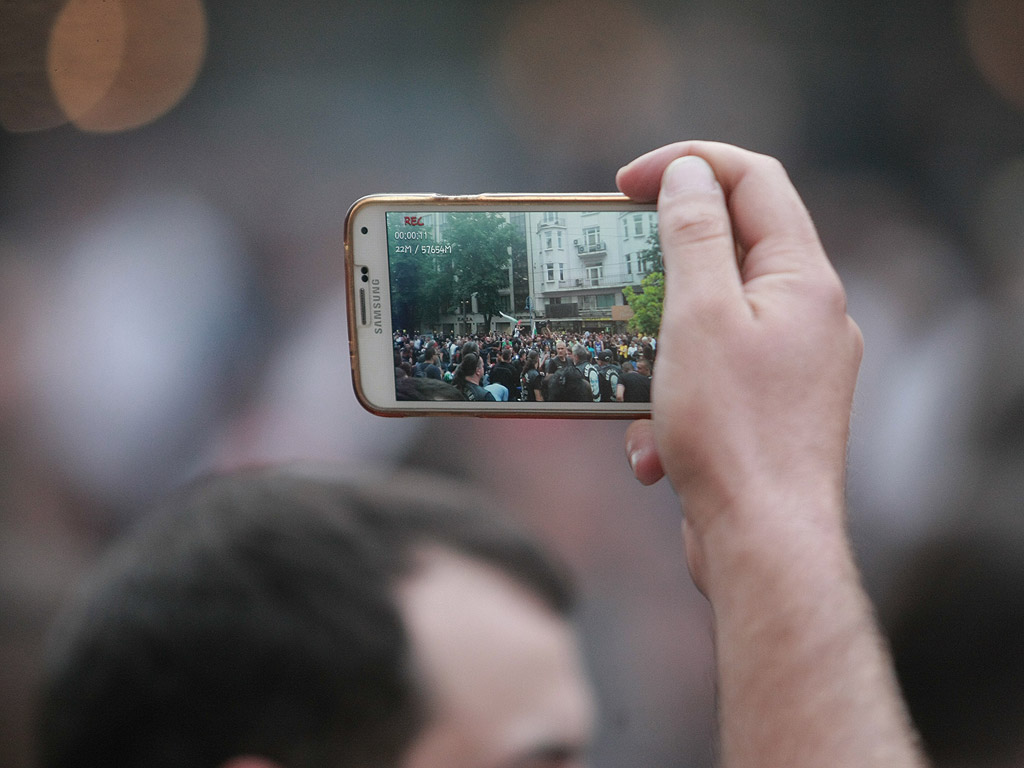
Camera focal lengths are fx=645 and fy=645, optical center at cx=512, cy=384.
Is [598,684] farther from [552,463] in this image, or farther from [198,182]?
[198,182]

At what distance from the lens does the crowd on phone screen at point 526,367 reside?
0.65 meters

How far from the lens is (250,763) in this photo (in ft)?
1.76

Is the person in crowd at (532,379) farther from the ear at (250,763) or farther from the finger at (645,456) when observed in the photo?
the ear at (250,763)

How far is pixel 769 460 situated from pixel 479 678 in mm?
328

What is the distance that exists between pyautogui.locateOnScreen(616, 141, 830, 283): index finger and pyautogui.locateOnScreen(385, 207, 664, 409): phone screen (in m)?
0.12

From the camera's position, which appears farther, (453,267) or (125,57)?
(125,57)

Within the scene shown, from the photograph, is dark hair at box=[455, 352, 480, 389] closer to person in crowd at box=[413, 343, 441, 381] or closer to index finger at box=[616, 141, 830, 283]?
person in crowd at box=[413, 343, 441, 381]

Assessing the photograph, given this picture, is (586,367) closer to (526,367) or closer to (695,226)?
(526,367)

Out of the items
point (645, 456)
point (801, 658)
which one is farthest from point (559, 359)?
point (801, 658)

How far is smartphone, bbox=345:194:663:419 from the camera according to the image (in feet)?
2.07

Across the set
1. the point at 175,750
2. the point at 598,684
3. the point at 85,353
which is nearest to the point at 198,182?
the point at 85,353

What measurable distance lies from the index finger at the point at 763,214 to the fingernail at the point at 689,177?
0.01 meters

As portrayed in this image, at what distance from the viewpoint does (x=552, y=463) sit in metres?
0.82

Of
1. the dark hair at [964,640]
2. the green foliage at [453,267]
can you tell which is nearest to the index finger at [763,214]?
the green foliage at [453,267]
